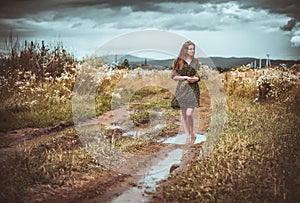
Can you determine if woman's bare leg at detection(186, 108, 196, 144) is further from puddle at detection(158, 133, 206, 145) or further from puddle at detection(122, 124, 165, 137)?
puddle at detection(122, 124, 165, 137)

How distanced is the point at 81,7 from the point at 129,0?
1.16 feet

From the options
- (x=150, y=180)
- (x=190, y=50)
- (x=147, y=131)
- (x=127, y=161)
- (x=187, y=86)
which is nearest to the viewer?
(x=150, y=180)

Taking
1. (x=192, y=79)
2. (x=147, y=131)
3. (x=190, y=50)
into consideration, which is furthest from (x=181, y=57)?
(x=147, y=131)

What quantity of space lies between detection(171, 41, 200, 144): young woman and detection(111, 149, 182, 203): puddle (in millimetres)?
239

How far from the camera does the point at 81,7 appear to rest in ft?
10.0

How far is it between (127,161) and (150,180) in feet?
0.76

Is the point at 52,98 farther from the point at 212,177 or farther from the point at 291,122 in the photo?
the point at 291,122

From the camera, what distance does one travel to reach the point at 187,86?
3.08 meters

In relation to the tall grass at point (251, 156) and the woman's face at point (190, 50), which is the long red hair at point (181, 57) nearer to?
the woman's face at point (190, 50)

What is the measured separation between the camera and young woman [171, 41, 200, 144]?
2986 millimetres

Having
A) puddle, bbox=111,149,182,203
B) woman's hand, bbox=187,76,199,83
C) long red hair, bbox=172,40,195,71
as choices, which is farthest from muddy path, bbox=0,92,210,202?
long red hair, bbox=172,40,195,71

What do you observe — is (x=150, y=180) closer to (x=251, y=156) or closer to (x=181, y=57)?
(x=251, y=156)

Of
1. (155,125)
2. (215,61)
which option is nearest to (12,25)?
(155,125)

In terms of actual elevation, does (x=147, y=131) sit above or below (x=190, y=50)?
below
